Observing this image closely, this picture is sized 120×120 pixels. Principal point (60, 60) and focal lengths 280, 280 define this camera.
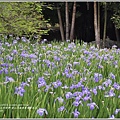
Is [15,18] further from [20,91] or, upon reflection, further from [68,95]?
[68,95]

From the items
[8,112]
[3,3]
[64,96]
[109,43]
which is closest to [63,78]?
[64,96]

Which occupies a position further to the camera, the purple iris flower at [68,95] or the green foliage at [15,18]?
the green foliage at [15,18]

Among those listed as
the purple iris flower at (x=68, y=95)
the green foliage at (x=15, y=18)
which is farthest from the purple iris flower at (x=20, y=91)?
the green foliage at (x=15, y=18)

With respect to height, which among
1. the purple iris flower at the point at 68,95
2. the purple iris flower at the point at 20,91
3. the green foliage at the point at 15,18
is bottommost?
the purple iris flower at the point at 68,95

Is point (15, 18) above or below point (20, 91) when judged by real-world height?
above

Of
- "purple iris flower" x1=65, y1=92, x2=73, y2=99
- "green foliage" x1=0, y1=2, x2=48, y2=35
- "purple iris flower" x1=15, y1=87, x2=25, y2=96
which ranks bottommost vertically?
"purple iris flower" x1=65, y1=92, x2=73, y2=99

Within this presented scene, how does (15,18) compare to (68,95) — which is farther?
(15,18)

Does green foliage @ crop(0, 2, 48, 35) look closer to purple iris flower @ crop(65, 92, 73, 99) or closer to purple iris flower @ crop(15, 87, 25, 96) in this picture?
purple iris flower @ crop(15, 87, 25, 96)

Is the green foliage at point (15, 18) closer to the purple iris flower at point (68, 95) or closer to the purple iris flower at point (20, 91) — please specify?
the purple iris flower at point (20, 91)

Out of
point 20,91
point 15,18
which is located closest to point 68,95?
point 20,91

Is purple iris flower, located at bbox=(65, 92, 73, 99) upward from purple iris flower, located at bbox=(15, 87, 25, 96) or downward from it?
downward

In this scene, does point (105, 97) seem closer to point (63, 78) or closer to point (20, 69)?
point (63, 78)

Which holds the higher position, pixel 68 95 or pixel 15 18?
pixel 15 18

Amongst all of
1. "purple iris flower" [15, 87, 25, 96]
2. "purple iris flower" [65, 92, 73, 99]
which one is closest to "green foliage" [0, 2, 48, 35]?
"purple iris flower" [15, 87, 25, 96]
